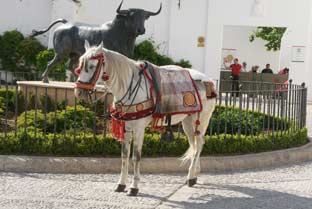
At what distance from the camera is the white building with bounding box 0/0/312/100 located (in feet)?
69.2

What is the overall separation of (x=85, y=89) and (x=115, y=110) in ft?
2.04

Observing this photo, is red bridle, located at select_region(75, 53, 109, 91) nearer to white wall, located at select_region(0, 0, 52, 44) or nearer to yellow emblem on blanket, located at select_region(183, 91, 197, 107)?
yellow emblem on blanket, located at select_region(183, 91, 197, 107)

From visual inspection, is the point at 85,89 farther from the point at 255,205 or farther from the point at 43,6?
the point at 43,6

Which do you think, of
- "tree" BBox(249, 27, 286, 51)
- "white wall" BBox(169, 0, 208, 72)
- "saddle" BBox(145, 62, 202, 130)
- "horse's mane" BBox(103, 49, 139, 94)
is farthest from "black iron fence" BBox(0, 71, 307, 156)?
"tree" BBox(249, 27, 286, 51)

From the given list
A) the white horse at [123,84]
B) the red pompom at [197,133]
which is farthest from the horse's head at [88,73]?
the red pompom at [197,133]

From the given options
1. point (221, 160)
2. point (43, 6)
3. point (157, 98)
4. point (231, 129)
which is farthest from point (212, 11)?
point (157, 98)

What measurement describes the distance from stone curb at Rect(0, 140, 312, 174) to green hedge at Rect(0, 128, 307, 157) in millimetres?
200

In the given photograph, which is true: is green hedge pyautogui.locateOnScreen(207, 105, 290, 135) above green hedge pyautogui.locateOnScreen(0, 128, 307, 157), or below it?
above

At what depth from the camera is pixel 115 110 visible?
6797mm

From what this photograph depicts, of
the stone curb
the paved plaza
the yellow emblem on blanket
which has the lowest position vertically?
the paved plaza

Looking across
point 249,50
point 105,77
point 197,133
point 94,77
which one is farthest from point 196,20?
point 94,77

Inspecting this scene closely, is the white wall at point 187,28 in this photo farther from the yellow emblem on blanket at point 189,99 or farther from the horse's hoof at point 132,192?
the horse's hoof at point 132,192

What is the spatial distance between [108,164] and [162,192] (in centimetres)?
119

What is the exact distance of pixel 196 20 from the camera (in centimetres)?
2152
